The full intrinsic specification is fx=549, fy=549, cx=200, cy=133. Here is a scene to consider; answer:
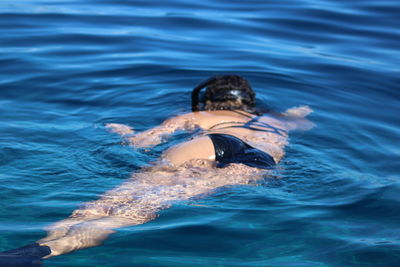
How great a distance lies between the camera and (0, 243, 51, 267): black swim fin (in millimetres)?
3355

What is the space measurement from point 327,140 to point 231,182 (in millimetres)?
1928

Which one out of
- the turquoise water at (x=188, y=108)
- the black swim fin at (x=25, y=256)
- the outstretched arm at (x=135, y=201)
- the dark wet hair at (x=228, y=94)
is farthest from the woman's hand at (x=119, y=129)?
the black swim fin at (x=25, y=256)

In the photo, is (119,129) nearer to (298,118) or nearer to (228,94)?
(228,94)

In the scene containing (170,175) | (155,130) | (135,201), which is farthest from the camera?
(155,130)

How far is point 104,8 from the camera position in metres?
13.4

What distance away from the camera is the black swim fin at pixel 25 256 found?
3.36 meters

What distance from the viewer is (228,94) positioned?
652 cm

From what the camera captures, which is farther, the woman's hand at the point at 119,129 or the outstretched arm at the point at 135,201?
the woman's hand at the point at 119,129

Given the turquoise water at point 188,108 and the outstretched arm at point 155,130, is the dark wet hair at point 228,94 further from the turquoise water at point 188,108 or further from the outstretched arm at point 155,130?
the turquoise water at point 188,108

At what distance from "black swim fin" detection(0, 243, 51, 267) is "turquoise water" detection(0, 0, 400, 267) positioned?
0.16m

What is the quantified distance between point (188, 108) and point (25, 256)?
377 centimetres

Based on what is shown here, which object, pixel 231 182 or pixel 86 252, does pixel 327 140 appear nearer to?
pixel 231 182

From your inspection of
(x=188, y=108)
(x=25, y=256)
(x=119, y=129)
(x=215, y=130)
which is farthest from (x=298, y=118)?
(x=25, y=256)

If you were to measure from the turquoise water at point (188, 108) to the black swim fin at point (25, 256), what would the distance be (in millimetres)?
158
